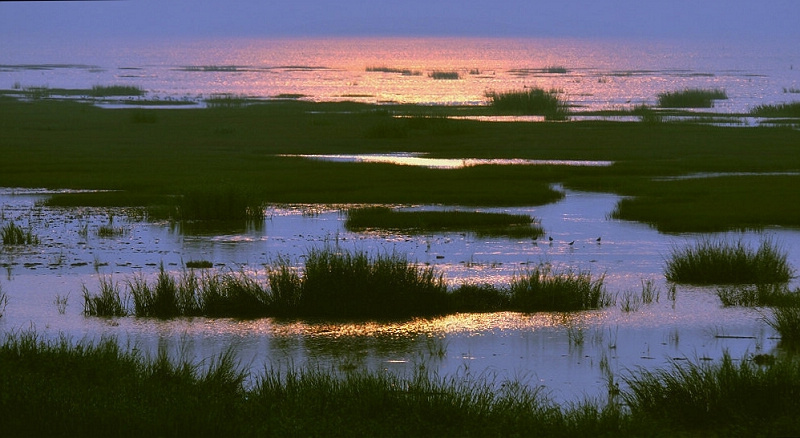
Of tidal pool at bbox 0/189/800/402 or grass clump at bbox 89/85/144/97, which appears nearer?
tidal pool at bbox 0/189/800/402

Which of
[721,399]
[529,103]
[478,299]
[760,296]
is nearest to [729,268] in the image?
[760,296]

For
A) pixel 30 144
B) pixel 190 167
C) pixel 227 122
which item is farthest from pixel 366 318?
pixel 227 122

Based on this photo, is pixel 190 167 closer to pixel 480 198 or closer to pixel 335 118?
pixel 480 198

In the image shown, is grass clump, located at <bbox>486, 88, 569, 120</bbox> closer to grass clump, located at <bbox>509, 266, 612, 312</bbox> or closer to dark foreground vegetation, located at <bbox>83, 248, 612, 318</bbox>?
grass clump, located at <bbox>509, 266, 612, 312</bbox>

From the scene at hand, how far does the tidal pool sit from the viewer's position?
444 inches

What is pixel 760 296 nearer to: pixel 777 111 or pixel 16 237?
pixel 16 237

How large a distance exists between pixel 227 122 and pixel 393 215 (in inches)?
983

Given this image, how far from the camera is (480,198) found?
23328 mm

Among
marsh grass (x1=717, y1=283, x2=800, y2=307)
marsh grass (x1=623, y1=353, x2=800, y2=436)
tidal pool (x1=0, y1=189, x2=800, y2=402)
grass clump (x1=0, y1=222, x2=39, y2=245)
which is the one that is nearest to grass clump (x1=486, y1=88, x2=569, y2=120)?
tidal pool (x1=0, y1=189, x2=800, y2=402)

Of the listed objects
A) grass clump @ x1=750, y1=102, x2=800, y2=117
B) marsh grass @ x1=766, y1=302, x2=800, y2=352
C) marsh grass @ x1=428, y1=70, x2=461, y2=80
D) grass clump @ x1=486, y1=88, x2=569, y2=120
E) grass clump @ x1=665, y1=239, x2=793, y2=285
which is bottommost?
marsh grass @ x1=766, y1=302, x2=800, y2=352

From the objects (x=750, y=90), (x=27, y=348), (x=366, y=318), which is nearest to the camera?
(x=27, y=348)

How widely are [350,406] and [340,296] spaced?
4.51m

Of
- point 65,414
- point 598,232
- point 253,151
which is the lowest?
point 65,414

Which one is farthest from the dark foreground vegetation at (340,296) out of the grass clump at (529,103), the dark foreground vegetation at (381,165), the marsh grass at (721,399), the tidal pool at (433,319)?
the grass clump at (529,103)
